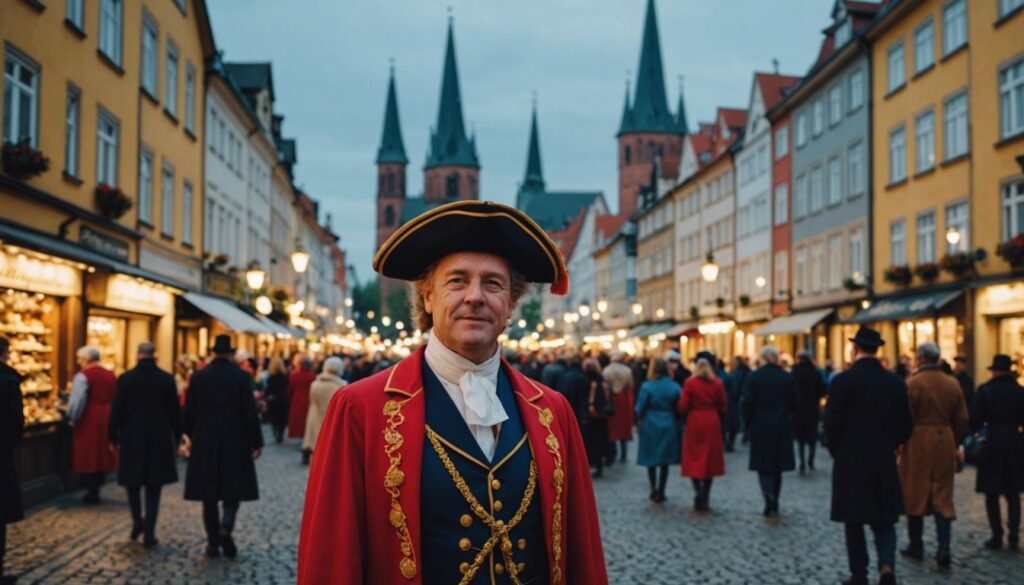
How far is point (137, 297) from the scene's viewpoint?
21.6m

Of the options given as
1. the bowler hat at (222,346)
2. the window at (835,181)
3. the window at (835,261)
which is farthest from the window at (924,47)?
the bowler hat at (222,346)

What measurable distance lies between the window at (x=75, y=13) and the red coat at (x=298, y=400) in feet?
24.5

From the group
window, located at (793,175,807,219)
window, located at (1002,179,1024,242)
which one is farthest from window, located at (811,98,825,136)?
window, located at (1002,179,1024,242)

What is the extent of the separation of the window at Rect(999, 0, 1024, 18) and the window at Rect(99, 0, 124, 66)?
60.5 ft

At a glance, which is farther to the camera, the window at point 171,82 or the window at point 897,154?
the window at point 897,154

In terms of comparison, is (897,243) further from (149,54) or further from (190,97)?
(149,54)

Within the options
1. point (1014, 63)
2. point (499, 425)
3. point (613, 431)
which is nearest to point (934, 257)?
point (1014, 63)

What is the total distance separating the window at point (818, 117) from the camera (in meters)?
39.9

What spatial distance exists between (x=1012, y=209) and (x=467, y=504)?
78.9 ft

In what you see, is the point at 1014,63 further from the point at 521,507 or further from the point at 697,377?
the point at 521,507

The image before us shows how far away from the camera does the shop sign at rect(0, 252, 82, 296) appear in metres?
14.3

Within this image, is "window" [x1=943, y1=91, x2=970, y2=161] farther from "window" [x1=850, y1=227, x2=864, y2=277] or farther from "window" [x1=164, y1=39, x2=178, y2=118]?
"window" [x1=164, y1=39, x2=178, y2=118]

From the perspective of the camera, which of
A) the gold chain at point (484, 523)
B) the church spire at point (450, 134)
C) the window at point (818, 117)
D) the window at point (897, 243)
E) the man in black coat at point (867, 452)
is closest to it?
the gold chain at point (484, 523)

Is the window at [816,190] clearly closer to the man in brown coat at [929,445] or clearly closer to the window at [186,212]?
the window at [186,212]
